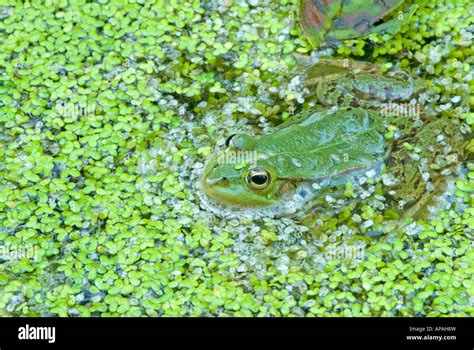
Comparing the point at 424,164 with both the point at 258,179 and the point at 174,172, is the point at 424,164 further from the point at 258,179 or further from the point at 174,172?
the point at 174,172

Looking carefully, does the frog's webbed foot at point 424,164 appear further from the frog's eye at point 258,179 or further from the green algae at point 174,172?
the frog's eye at point 258,179

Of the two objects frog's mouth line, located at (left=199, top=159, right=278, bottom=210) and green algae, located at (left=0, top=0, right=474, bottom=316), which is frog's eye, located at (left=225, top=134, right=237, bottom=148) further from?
green algae, located at (left=0, top=0, right=474, bottom=316)

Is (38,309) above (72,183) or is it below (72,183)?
below

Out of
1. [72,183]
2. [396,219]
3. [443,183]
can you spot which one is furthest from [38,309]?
[443,183]

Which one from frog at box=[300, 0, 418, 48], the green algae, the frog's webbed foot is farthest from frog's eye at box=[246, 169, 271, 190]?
frog at box=[300, 0, 418, 48]

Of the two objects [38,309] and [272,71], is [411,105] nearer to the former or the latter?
[272,71]
